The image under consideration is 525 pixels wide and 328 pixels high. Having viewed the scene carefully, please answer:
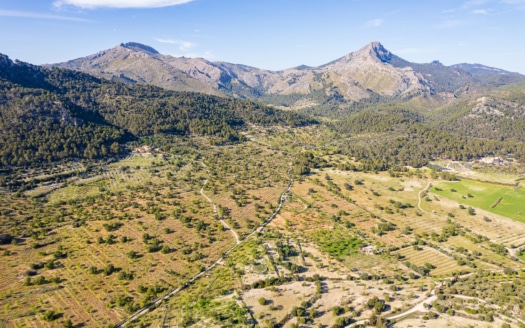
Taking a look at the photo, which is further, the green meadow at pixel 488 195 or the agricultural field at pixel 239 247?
the green meadow at pixel 488 195

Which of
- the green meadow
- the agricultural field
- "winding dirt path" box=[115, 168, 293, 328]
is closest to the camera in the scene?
"winding dirt path" box=[115, 168, 293, 328]

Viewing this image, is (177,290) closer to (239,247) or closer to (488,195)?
(239,247)

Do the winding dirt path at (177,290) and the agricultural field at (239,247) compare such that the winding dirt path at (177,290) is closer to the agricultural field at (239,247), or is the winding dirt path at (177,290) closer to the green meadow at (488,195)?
the agricultural field at (239,247)

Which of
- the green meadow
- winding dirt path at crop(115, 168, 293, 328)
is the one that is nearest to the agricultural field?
winding dirt path at crop(115, 168, 293, 328)

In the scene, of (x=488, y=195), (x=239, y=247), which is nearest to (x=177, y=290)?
(x=239, y=247)

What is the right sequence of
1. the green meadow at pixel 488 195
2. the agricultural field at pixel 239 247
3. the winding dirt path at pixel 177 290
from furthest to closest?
the green meadow at pixel 488 195, the agricultural field at pixel 239 247, the winding dirt path at pixel 177 290

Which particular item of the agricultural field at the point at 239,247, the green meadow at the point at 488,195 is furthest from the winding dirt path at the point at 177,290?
the green meadow at the point at 488,195

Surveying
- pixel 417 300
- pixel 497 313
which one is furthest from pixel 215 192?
pixel 497 313

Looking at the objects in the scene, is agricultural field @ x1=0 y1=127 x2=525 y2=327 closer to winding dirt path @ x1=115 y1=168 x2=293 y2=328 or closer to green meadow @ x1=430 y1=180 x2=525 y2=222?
winding dirt path @ x1=115 y1=168 x2=293 y2=328

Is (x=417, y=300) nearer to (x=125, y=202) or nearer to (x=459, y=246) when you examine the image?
(x=459, y=246)
